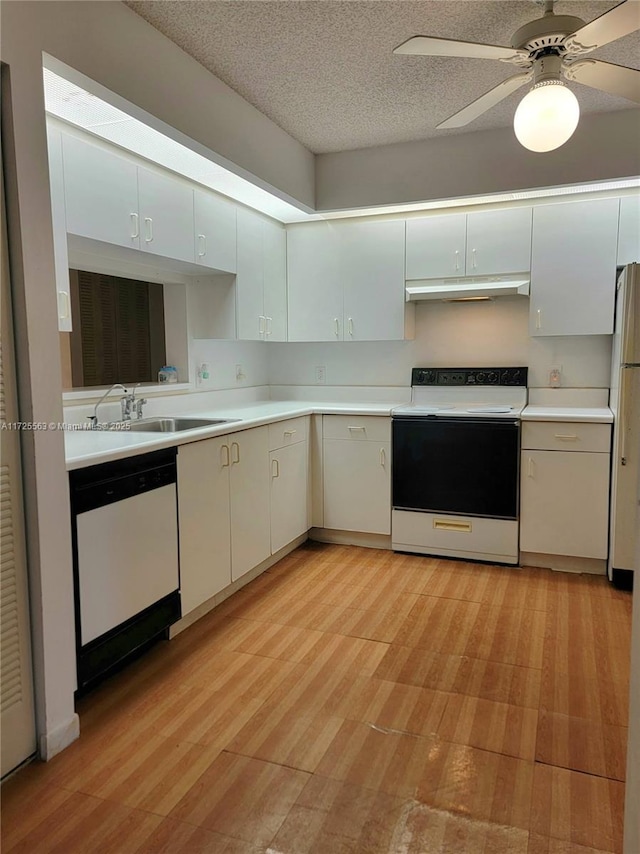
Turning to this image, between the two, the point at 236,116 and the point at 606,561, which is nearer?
the point at 236,116

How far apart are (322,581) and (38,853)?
2033 millimetres

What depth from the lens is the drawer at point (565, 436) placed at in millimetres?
3355

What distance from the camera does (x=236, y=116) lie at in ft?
9.16

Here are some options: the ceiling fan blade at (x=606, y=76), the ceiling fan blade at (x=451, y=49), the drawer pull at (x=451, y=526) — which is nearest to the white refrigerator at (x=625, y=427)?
the drawer pull at (x=451, y=526)

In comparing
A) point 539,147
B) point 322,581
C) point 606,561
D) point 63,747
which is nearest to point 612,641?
point 606,561

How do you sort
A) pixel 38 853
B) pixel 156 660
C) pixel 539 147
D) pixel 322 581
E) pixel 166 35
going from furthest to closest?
1. pixel 322 581
2. pixel 156 660
3. pixel 166 35
4. pixel 539 147
5. pixel 38 853

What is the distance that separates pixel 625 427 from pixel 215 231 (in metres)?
2.55

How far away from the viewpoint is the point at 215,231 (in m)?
3.49

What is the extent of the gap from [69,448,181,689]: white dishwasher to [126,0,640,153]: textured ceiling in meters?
1.66

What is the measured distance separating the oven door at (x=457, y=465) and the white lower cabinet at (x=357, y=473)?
0.28 feet

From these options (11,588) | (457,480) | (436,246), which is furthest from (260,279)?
(11,588)

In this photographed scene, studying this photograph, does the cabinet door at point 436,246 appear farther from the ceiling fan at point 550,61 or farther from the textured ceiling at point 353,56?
the ceiling fan at point 550,61

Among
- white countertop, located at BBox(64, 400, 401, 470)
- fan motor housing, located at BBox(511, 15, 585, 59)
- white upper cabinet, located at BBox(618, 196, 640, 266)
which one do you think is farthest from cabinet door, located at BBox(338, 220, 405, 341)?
fan motor housing, located at BBox(511, 15, 585, 59)

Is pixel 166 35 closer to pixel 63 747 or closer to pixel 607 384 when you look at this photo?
pixel 63 747
